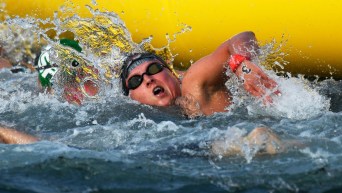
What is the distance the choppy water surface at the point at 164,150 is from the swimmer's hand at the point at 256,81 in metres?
0.14

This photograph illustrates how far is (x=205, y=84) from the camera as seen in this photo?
403 cm

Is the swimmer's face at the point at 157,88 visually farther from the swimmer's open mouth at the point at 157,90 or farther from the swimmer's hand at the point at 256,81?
the swimmer's hand at the point at 256,81

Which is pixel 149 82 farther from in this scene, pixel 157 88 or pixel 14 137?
pixel 14 137

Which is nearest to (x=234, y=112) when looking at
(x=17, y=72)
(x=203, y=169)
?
(x=203, y=169)

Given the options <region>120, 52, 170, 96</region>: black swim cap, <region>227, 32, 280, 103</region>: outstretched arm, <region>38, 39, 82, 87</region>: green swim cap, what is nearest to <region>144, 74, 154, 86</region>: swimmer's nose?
<region>120, 52, 170, 96</region>: black swim cap

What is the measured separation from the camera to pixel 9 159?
3.09 m

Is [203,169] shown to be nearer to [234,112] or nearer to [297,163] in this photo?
[297,163]

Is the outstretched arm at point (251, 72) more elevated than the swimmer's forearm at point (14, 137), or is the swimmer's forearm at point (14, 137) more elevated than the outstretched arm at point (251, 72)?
the outstretched arm at point (251, 72)

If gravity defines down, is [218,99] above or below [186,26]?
below

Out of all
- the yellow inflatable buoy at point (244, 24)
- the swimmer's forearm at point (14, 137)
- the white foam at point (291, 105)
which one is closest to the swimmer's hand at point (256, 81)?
the white foam at point (291, 105)

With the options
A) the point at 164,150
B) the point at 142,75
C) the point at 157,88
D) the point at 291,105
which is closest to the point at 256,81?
the point at 291,105

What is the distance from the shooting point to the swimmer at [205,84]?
321 cm

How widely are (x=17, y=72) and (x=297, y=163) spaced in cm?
391

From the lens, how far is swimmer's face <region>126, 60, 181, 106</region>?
4.36 meters
